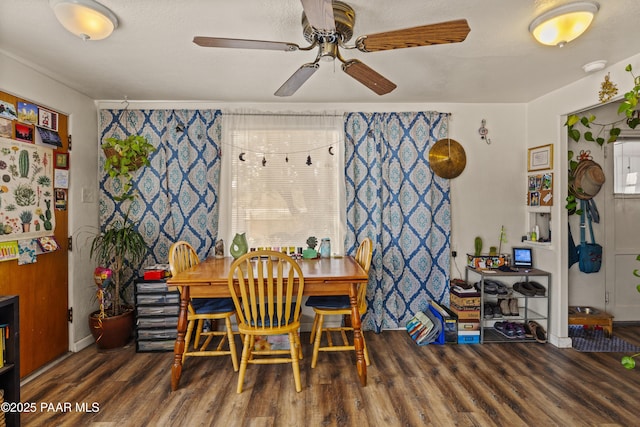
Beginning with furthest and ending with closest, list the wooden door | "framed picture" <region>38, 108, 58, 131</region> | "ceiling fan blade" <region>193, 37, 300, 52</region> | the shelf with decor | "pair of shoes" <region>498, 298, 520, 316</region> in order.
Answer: "pair of shoes" <region>498, 298, 520, 316</region>
the shelf with decor
"framed picture" <region>38, 108, 58, 131</region>
the wooden door
"ceiling fan blade" <region>193, 37, 300, 52</region>

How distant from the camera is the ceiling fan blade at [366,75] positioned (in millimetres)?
1851

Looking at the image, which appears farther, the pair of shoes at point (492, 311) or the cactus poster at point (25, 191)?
the pair of shoes at point (492, 311)

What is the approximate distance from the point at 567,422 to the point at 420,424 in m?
0.91

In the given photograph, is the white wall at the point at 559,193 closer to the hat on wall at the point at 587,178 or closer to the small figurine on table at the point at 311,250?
the hat on wall at the point at 587,178

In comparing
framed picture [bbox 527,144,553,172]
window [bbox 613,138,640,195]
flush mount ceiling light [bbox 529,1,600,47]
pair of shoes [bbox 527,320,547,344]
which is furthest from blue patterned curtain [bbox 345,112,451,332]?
window [bbox 613,138,640,195]

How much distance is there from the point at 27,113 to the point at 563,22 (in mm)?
3724

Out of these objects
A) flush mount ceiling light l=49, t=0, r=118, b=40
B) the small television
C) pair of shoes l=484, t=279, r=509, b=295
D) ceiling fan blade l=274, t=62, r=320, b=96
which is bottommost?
pair of shoes l=484, t=279, r=509, b=295

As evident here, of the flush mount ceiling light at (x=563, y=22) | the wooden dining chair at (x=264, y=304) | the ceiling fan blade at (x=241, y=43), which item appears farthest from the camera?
the wooden dining chair at (x=264, y=304)

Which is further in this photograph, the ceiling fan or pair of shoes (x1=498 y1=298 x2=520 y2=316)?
pair of shoes (x1=498 y1=298 x2=520 y2=316)

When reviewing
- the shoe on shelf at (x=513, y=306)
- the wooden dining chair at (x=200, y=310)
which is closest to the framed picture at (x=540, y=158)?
the shoe on shelf at (x=513, y=306)

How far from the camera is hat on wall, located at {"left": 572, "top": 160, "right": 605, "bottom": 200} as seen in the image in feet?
10.4

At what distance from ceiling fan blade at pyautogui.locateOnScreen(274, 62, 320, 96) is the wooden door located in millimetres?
2061

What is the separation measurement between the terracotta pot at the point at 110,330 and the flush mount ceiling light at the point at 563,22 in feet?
12.6

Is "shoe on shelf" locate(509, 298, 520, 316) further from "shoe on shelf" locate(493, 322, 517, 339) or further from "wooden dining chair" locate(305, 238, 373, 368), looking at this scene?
"wooden dining chair" locate(305, 238, 373, 368)
